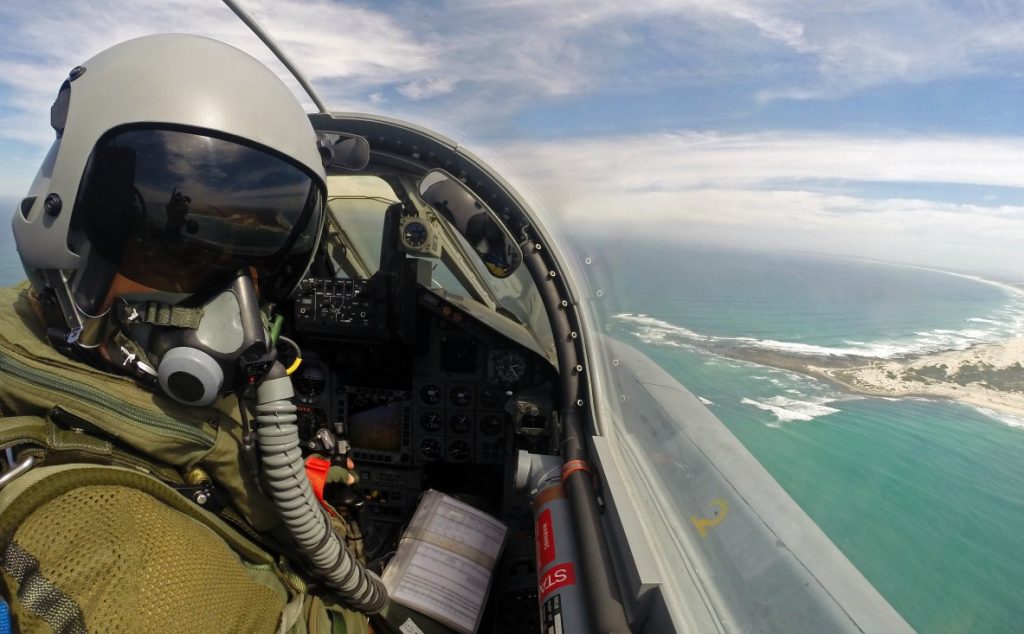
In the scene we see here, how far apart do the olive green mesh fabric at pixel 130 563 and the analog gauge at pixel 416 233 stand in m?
1.98

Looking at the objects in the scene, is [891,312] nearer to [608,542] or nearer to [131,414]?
[608,542]

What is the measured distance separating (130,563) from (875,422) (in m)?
1.30

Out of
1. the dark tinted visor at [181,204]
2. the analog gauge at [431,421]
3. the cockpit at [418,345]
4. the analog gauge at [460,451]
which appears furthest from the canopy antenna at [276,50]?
the analog gauge at [460,451]

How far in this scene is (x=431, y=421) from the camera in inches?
123

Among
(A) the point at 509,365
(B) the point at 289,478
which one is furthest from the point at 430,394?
(B) the point at 289,478

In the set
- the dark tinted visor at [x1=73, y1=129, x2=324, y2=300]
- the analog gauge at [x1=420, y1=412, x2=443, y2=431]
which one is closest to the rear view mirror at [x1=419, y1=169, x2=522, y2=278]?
the analog gauge at [x1=420, y1=412, x2=443, y2=431]

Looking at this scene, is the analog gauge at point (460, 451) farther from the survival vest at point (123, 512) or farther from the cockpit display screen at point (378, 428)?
the survival vest at point (123, 512)

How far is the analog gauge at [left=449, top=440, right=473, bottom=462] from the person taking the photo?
10.2 feet

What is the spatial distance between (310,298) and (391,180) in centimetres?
78

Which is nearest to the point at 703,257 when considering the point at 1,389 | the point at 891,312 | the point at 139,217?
the point at 891,312

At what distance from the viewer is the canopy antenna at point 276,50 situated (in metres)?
2.14

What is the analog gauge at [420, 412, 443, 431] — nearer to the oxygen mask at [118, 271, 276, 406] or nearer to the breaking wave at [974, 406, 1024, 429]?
the oxygen mask at [118, 271, 276, 406]

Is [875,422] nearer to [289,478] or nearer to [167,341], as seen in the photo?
[289,478]

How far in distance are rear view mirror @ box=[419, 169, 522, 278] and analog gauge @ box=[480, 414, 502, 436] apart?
886 mm
